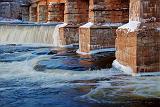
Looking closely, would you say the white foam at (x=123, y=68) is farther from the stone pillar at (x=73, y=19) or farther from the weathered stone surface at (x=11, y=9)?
the weathered stone surface at (x=11, y=9)

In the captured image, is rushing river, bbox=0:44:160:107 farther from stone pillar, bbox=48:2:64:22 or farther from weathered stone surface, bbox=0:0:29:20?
weathered stone surface, bbox=0:0:29:20

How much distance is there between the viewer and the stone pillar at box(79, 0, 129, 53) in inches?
580

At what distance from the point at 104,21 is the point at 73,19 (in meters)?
4.09

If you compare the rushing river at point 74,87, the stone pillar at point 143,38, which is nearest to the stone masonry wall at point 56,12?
the rushing river at point 74,87

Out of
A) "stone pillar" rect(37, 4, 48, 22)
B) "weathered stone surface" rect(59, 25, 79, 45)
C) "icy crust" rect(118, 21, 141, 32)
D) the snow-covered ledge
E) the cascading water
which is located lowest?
the cascading water

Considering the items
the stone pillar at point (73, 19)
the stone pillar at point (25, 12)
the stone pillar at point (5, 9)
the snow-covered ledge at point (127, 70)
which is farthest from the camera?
the stone pillar at point (5, 9)

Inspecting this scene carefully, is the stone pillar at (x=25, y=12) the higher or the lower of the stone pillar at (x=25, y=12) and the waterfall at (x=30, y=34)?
the higher

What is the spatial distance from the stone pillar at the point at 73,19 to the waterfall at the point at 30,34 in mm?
1084

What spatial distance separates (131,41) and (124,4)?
5084 millimetres

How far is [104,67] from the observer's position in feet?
35.7

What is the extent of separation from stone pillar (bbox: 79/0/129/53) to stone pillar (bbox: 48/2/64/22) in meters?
10.8

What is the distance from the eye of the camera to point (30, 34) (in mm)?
22375

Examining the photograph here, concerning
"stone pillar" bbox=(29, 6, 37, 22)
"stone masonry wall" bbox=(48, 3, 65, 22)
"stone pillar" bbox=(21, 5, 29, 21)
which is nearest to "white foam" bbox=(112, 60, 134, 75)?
"stone masonry wall" bbox=(48, 3, 65, 22)

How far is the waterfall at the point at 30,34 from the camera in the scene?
842 inches
